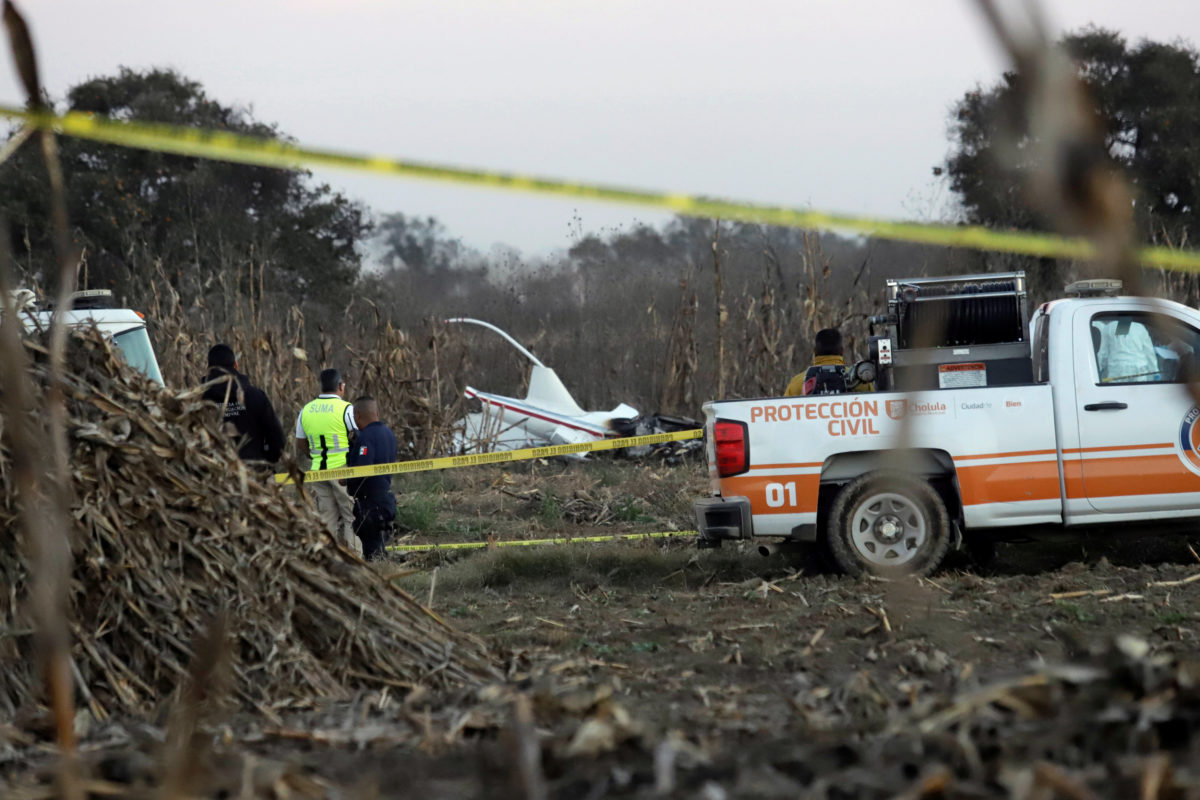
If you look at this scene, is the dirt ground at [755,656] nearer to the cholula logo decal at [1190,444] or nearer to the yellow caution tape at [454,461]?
the cholula logo decal at [1190,444]

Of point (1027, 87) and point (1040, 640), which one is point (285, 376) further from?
point (1027, 87)

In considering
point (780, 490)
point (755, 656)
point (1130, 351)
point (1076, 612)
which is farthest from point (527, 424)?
point (755, 656)

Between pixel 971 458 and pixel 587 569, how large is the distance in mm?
2878

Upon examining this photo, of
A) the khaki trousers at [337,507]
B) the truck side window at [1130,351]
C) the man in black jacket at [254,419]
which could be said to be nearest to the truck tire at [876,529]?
the truck side window at [1130,351]

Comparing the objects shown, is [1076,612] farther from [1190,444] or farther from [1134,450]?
[1190,444]

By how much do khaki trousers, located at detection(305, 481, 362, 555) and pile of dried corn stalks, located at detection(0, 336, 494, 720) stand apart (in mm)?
5337

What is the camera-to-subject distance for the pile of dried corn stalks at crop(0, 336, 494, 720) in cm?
469

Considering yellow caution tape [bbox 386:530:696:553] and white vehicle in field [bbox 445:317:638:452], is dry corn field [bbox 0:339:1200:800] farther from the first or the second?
white vehicle in field [bbox 445:317:638:452]

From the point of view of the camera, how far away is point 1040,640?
240 inches

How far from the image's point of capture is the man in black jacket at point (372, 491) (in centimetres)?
1073

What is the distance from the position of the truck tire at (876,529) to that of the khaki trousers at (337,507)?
14.5 ft

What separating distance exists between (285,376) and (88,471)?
1406 centimetres

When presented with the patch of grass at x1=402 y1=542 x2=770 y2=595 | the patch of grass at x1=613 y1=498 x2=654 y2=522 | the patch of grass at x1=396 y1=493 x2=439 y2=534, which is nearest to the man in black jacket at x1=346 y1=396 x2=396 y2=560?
the patch of grass at x1=402 y1=542 x2=770 y2=595

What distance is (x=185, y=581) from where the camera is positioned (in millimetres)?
4914
